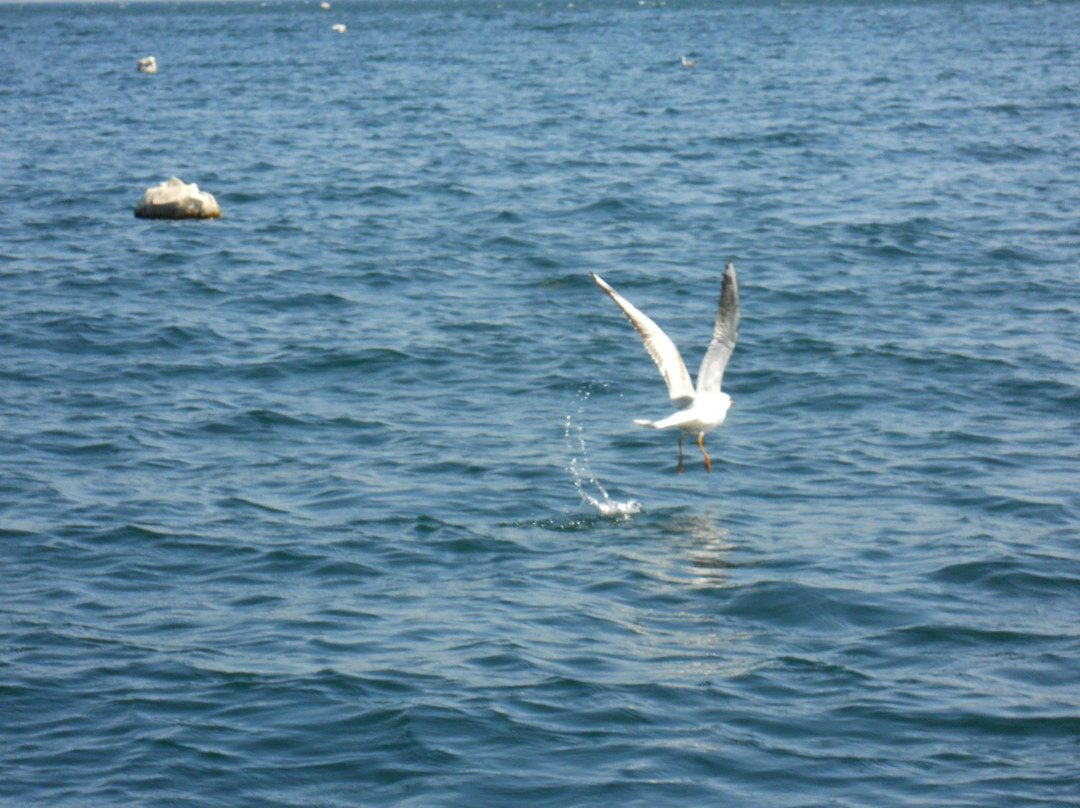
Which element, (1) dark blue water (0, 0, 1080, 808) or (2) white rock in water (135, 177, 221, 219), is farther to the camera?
(2) white rock in water (135, 177, 221, 219)

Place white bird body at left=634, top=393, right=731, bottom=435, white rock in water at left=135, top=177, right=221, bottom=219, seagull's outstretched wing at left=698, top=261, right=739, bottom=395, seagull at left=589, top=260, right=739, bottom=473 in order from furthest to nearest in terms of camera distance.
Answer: white rock in water at left=135, top=177, right=221, bottom=219 → white bird body at left=634, top=393, right=731, bottom=435 → seagull at left=589, top=260, right=739, bottom=473 → seagull's outstretched wing at left=698, top=261, right=739, bottom=395

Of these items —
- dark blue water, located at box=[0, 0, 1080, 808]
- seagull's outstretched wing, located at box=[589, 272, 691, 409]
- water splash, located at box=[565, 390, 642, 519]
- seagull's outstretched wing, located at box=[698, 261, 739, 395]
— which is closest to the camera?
dark blue water, located at box=[0, 0, 1080, 808]

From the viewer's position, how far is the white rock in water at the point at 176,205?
24.4m

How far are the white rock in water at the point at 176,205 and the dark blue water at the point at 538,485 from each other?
0.48 meters

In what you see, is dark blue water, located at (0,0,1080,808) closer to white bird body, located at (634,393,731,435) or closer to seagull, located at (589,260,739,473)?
white bird body, located at (634,393,731,435)

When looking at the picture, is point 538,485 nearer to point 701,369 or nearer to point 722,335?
point 701,369

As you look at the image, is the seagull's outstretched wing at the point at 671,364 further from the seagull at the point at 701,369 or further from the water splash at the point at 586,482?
the water splash at the point at 586,482

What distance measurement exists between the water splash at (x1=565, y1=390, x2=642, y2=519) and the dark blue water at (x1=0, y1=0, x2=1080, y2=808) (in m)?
0.05

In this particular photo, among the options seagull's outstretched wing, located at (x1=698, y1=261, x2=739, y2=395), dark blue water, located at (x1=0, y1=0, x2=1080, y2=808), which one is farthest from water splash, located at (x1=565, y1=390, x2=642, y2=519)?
seagull's outstretched wing, located at (x1=698, y1=261, x2=739, y2=395)

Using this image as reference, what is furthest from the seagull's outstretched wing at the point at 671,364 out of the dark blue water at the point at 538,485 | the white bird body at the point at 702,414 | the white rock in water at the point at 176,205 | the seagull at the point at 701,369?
the white rock in water at the point at 176,205

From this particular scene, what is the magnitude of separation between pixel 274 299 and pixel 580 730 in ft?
39.9

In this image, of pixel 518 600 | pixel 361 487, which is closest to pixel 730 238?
pixel 361 487

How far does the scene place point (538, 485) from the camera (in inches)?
500

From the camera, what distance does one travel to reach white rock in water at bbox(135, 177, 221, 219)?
24.4 metres
